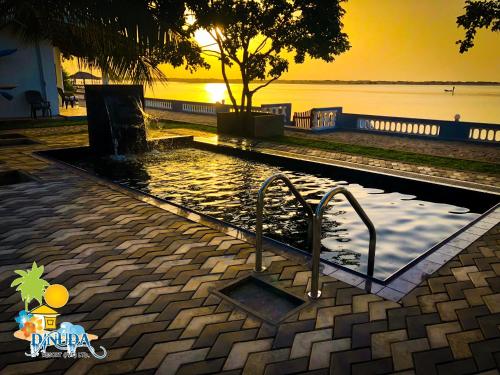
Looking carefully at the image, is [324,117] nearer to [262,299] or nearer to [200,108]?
[200,108]

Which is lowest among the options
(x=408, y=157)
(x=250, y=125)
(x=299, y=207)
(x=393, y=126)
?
(x=299, y=207)

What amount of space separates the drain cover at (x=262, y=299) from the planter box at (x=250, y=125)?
11.9 m

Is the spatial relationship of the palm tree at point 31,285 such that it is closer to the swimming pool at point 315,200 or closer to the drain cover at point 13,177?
the swimming pool at point 315,200

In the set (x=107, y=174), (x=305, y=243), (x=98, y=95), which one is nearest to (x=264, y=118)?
(x=98, y=95)

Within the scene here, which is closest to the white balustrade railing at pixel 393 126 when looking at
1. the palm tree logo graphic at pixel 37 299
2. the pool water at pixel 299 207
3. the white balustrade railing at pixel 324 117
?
the white balustrade railing at pixel 324 117

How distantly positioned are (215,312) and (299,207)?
4187 mm

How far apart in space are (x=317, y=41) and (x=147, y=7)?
1015 cm

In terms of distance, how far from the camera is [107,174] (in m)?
9.76

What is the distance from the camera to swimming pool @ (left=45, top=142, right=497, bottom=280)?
19.6 ft

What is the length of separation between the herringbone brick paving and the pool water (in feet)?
3.66

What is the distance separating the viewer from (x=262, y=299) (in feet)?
12.7

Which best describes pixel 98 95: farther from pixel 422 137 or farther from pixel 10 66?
pixel 422 137

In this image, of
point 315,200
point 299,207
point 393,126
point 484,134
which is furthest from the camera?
point 393,126

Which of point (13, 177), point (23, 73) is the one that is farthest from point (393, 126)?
point (23, 73)
